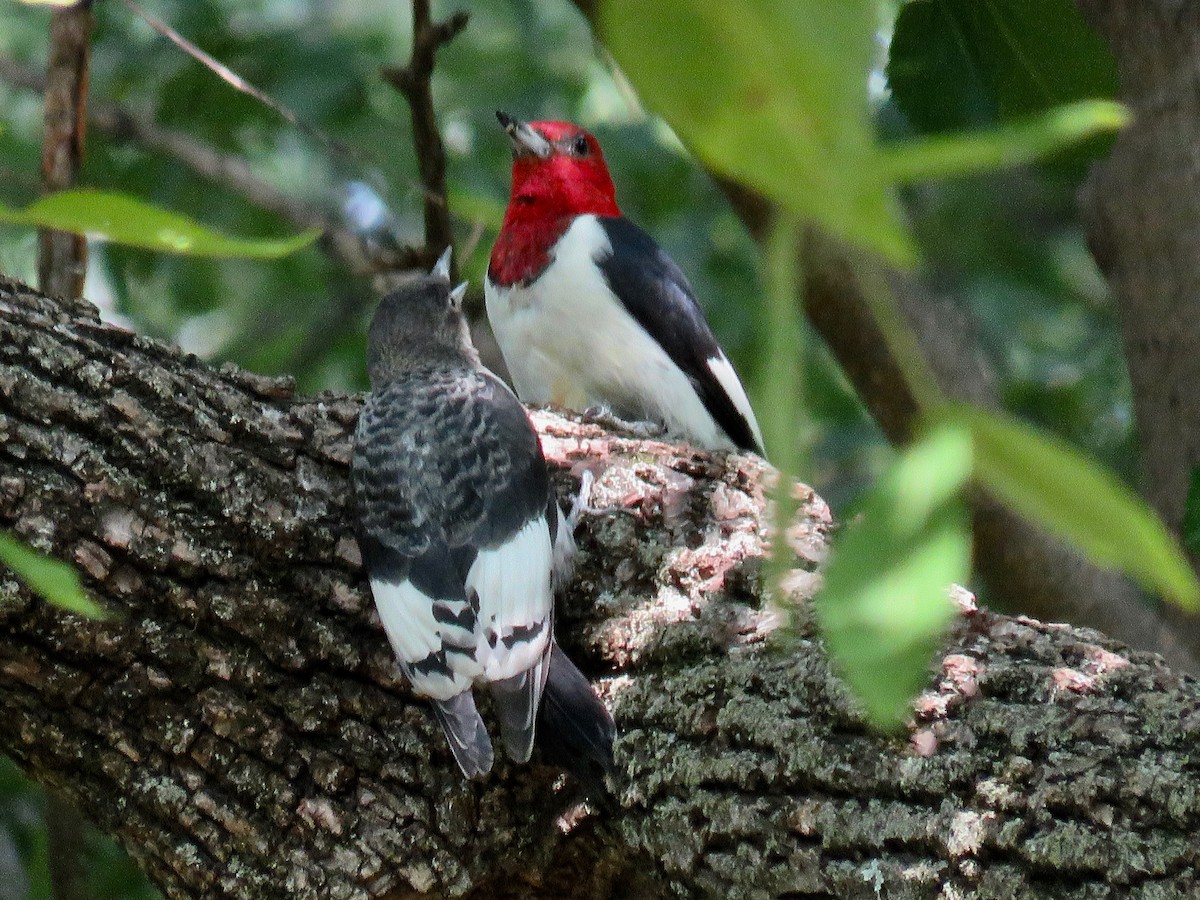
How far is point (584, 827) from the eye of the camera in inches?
79.5

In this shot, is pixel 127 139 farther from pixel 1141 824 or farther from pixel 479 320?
pixel 1141 824

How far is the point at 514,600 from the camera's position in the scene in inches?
84.5

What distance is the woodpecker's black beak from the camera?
3648 millimetres

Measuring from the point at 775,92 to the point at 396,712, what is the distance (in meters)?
1.76

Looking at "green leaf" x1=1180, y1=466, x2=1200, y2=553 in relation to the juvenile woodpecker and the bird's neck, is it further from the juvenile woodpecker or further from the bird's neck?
the bird's neck

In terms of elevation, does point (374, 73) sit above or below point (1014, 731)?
below

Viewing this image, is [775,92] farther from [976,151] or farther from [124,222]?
[124,222]

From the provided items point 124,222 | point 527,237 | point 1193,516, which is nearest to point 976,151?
point 124,222

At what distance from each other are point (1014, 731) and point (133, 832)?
1.23 m

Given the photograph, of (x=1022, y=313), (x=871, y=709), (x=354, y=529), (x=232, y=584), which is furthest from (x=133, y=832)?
(x=1022, y=313)

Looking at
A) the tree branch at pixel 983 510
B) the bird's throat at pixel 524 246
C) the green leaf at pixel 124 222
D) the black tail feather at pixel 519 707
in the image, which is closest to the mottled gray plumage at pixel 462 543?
the black tail feather at pixel 519 707

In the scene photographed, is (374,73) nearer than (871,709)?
No

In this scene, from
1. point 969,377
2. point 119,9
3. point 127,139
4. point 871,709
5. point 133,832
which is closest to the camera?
point 871,709

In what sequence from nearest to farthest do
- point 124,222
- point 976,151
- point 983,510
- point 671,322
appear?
point 976,151 < point 124,222 < point 983,510 < point 671,322
